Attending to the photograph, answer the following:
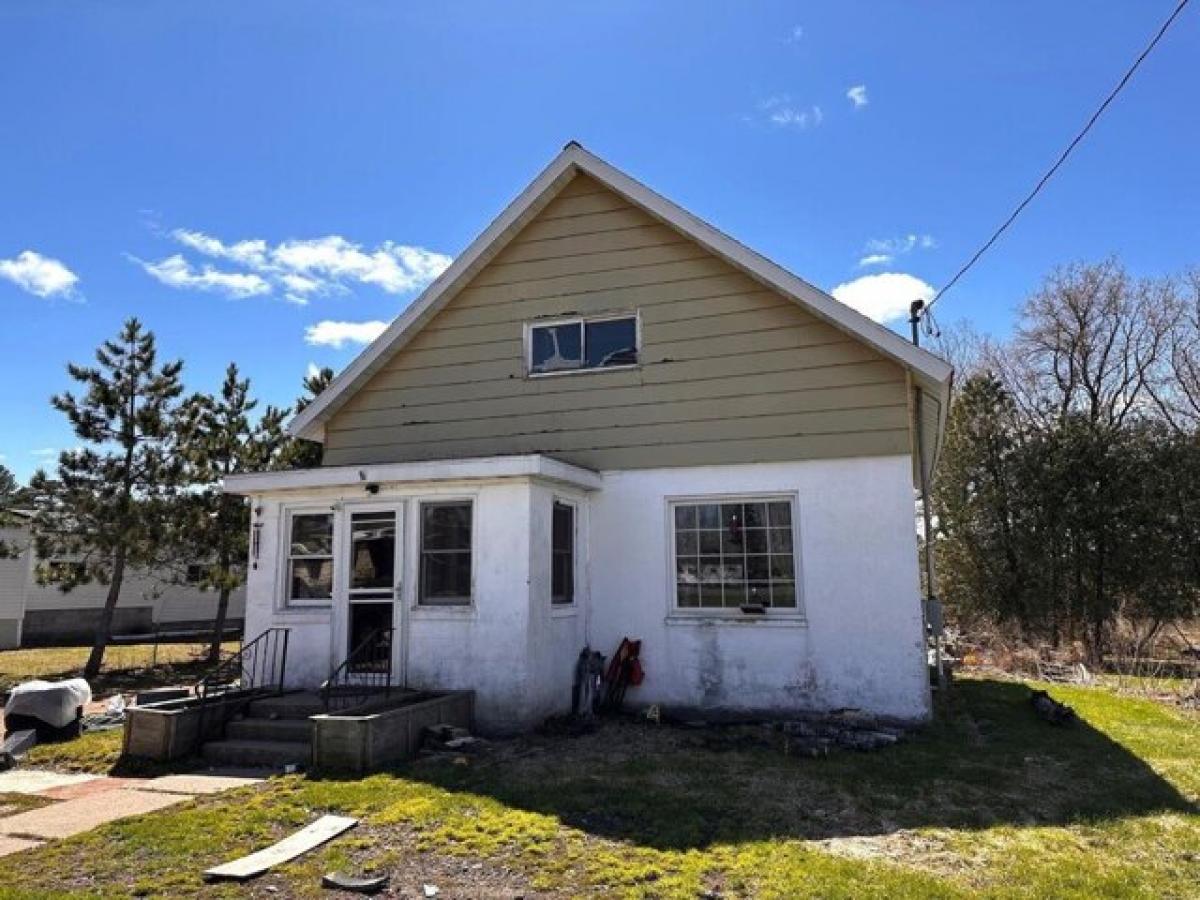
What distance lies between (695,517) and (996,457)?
1550 centimetres

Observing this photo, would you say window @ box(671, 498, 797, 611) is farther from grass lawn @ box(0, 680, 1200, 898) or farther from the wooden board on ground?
the wooden board on ground

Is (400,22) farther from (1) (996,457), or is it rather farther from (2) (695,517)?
(1) (996,457)

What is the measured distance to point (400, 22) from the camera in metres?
9.30

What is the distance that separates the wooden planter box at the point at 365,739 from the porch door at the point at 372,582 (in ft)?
5.95

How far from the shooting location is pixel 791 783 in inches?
258

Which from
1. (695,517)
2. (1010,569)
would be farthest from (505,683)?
(1010,569)

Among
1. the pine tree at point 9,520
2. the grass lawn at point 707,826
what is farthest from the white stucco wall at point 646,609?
the pine tree at point 9,520

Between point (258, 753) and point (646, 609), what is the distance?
4555 mm

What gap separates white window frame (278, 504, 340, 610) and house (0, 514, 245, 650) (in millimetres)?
13605

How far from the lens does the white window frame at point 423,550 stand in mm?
9031

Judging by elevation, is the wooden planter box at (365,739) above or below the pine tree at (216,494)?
below

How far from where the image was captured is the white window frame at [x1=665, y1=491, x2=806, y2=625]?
30.9 ft

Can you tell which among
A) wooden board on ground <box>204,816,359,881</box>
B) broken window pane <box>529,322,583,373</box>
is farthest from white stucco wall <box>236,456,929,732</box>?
wooden board on ground <box>204,816,359,881</box>

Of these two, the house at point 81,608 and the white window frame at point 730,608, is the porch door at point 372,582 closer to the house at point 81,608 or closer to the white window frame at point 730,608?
the white window frame at point 730,608
